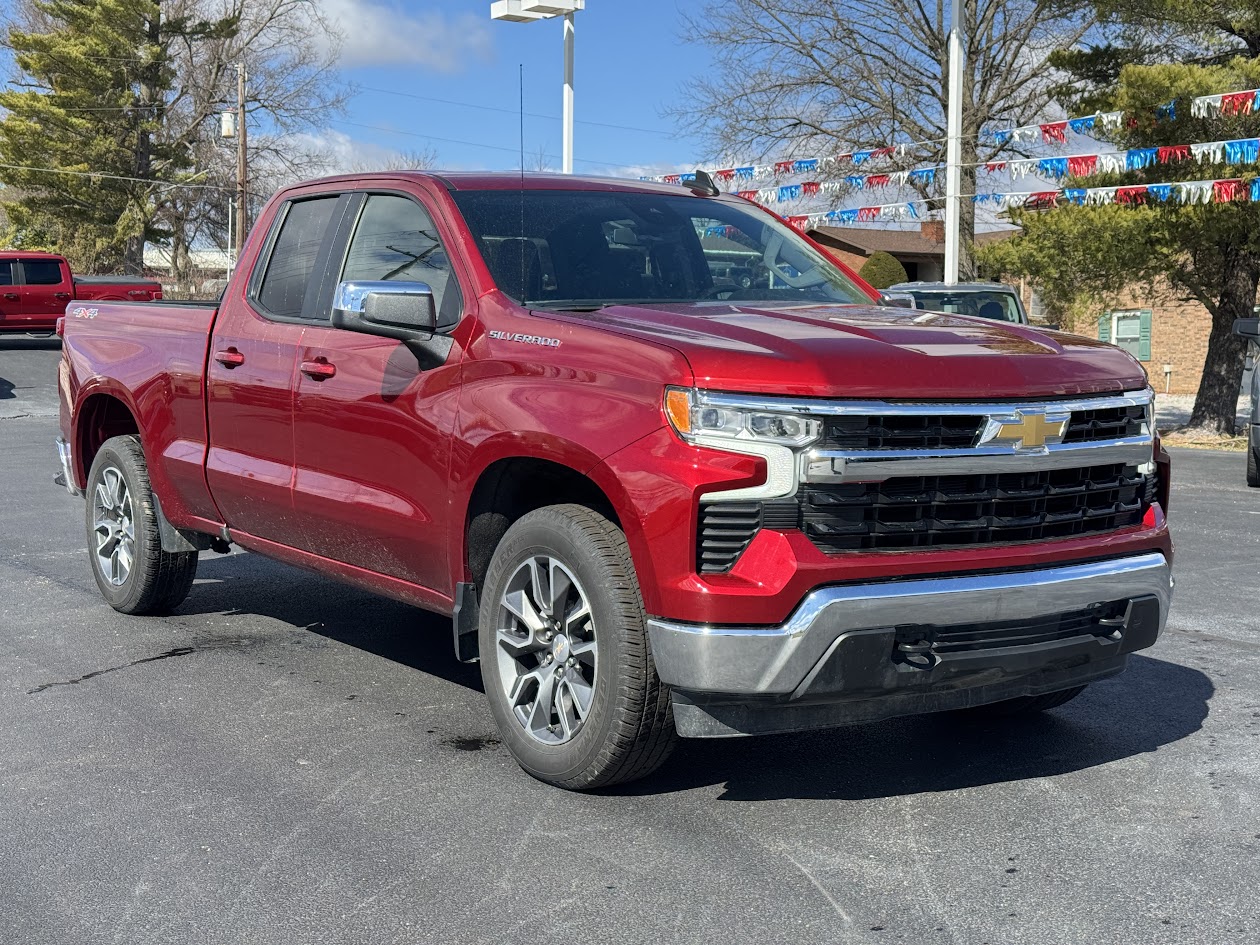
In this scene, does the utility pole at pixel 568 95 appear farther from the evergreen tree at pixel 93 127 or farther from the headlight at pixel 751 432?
the evergreen tree at pixel 93 127

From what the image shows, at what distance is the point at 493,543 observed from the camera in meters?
4.79

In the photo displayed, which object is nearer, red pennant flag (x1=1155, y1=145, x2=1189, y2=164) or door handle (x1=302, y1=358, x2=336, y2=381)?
door handle (x1=302, y1=358, x2=336, y2=381)

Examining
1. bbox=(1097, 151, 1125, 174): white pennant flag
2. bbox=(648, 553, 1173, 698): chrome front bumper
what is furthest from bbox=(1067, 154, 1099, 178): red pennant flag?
bbox=(648, 553, 1173, 698): chrome front bumper

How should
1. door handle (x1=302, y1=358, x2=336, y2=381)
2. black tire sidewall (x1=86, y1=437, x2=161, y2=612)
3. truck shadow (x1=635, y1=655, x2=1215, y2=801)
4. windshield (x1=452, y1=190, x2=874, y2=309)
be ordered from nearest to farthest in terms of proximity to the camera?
truck shadow (x1=635, y1=655, x2=1215, y2=801) → windshield (x1=452, y1=190, x2=874, y2=309) → door handle (x1=302, y1=358, x2=336, y2=381) → black tire sidewall (x1=86, y1=437, x2=161, y2=612)

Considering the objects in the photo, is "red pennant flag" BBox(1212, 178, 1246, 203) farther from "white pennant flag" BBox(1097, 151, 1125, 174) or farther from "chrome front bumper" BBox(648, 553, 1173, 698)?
"chrome front bumper" BBox(648, 553, 1173, 698)

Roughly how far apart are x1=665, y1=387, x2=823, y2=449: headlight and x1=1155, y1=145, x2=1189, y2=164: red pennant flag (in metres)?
15.3

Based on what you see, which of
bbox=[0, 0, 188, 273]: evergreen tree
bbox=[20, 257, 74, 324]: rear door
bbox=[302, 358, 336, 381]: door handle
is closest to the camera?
bbox=[302, 358, 336, 381]: door handle

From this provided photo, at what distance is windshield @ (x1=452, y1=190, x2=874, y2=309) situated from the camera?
16.5ft

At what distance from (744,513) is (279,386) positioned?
2.49m

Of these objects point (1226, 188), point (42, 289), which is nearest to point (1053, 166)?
point (1226, 188)

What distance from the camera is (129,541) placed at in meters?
6.98

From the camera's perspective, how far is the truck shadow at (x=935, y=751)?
14.7ft

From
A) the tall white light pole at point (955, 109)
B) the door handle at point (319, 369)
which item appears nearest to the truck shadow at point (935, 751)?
the door handle at point (319, 369)

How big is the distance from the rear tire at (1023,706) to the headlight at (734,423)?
5.72 ft
